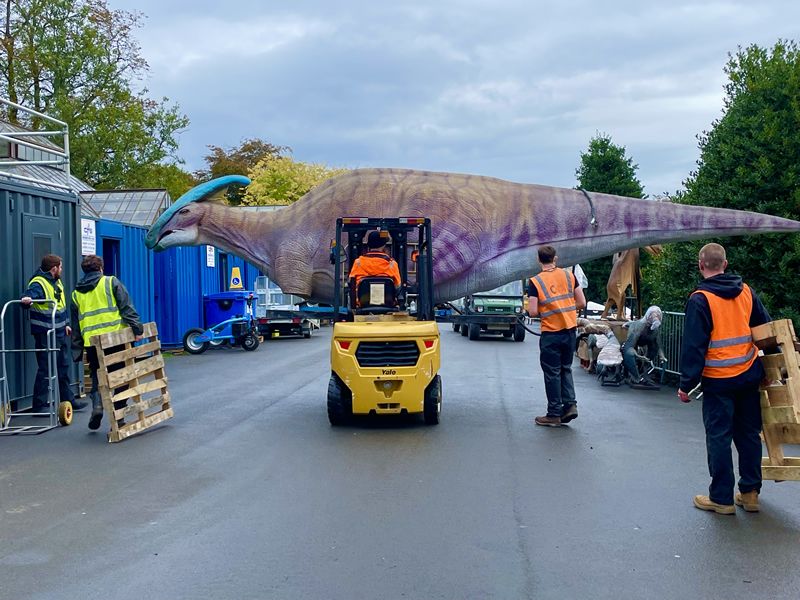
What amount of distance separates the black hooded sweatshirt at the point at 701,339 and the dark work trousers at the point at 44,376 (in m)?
7.31

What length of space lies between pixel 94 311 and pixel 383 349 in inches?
125

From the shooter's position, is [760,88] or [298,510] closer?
[298,510]

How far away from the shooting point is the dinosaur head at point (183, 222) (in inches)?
504

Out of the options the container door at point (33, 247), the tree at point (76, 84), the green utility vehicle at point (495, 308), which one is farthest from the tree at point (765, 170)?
the tree at point (76, 84)

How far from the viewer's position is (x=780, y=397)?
19.2 feet

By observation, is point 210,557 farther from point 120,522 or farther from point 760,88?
point 760,88

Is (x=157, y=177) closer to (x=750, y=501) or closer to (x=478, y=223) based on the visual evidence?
(x=478, y=223)

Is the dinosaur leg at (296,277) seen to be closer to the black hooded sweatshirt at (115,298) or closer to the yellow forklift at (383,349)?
the yellow forklift at (383,349)

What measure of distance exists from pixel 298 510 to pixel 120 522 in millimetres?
1199

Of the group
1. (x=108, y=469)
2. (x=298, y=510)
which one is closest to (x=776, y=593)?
(x=298, y=510)

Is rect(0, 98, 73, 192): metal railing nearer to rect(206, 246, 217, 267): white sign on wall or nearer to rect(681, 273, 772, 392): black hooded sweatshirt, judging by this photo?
rect(681, 273, 772, 392): black hooded sweatshirt

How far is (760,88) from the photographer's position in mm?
11891

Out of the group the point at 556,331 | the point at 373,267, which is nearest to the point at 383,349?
the point at 373,267

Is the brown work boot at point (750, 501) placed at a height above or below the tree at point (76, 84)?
below
